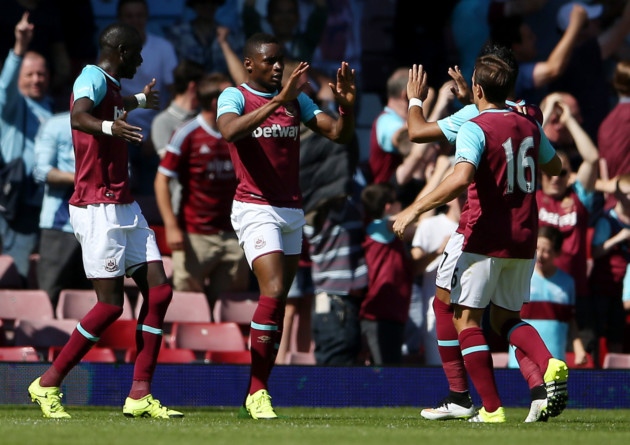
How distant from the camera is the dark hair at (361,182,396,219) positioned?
11.5m

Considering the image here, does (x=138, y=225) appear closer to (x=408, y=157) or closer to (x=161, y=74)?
(x=408, y=157)

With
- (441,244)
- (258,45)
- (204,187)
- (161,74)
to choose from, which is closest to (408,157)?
(441,244)

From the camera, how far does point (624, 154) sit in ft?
41.8

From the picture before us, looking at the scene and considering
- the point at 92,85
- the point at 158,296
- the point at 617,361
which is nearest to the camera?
the point at 92,85

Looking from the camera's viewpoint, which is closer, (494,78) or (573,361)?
(494,78)

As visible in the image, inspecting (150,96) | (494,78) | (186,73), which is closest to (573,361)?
(494,78)

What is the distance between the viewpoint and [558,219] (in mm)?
11641

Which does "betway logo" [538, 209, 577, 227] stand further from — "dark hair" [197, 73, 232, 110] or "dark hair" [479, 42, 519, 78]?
"dark hair" [479, 42, 519, 78]

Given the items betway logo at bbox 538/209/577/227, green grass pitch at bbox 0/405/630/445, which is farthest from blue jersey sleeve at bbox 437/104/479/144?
betway logo at bbox 538/209/577/227

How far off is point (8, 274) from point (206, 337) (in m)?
1.77

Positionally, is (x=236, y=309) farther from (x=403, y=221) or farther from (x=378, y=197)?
(x=403, y=221)

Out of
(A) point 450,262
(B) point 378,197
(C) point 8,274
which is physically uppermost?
(B) point 378,197

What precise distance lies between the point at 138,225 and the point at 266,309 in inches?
38.9

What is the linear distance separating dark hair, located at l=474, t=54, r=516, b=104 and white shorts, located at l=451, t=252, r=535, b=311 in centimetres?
95
